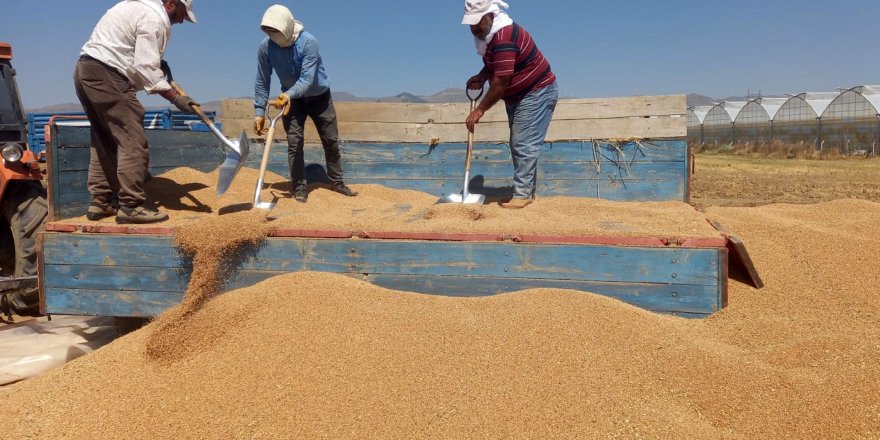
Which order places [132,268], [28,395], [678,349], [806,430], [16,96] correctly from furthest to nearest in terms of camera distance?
[16,96] < [132,268] < [28,395] < [678,349] < [806,430]

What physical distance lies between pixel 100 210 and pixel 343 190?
183 centimetres

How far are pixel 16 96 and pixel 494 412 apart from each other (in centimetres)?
528

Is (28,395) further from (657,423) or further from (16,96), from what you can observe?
(16,96)

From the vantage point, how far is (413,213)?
156 inches

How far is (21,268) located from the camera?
15.6 ft

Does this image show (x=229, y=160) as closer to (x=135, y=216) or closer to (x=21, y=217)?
(x=135, y=216)

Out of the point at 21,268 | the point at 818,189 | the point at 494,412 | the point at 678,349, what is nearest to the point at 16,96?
the point at 21,268

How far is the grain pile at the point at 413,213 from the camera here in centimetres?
332

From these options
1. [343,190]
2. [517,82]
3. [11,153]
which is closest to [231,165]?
[343,190]

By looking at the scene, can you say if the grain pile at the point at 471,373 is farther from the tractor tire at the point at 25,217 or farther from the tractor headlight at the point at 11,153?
→ the tractor headlight at the point at 11,153

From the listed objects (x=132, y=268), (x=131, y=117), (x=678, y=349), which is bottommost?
(x=678, y=349)

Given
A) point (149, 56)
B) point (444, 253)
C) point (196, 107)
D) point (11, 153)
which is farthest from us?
point (11, 153)

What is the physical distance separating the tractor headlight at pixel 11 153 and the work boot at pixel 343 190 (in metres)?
2.30

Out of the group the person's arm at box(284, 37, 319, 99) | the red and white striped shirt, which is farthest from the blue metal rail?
the red and white striped shirt
